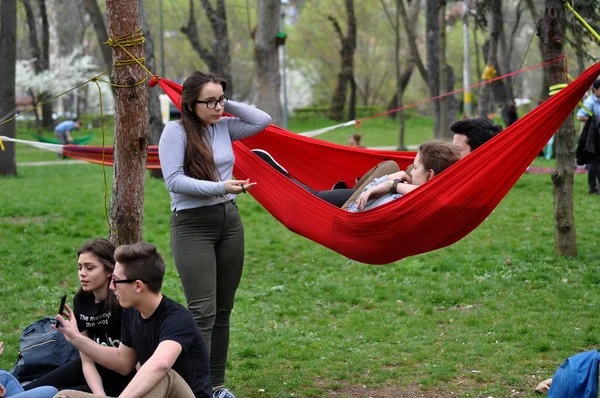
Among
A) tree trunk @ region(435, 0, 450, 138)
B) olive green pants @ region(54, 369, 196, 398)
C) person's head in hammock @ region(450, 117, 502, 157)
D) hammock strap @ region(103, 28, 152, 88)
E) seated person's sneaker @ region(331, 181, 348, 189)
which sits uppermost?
tree trunk @ region(435, 0, 450, 138)

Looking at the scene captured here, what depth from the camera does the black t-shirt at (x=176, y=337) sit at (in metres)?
2.99

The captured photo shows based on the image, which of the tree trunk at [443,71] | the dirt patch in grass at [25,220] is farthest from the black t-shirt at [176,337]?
the tree trunk at [443,71]

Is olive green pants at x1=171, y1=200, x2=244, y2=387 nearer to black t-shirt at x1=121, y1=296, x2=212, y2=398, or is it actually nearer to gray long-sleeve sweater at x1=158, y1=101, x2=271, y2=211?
gray long-sleeve sweater at x1=158, y1=101, x2=271, y2=211

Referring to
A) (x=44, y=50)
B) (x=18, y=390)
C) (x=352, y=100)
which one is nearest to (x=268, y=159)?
(x=18, y=390)

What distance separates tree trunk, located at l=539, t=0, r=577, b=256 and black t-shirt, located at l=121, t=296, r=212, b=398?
13.4 ft

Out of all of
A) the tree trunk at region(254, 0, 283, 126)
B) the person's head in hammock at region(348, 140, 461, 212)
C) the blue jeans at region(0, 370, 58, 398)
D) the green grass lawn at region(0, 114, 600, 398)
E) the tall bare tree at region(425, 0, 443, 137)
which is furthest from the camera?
the tall bare tree at region(425, 0, 443, 137)

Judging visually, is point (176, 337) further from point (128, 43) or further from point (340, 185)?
point (340, 185)

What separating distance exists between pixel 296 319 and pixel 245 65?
Answer: 28669 mm

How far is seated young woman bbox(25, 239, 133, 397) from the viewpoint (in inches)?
133

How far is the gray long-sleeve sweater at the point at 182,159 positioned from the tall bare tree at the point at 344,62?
23.0 metres

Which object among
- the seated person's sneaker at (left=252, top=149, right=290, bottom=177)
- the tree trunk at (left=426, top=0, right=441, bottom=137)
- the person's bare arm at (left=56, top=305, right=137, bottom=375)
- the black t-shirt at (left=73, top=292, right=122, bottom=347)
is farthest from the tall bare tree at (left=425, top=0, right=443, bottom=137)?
the person's bare arm at (left=56, top=305, right=137, bottom=375)

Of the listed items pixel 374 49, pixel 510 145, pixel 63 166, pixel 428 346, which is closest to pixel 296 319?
pixel 428 346

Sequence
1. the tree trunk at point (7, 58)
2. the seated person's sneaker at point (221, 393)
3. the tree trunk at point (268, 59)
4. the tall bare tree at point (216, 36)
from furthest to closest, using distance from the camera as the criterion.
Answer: the tall bare tree at point (216, 36), the tree trunk at point (7, 58), the tree trunk at point (268, 59), the seated person's sneaker at point (221, 393)

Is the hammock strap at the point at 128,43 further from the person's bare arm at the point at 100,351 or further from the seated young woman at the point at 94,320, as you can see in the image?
the person's bare arm at the point at 100,351
